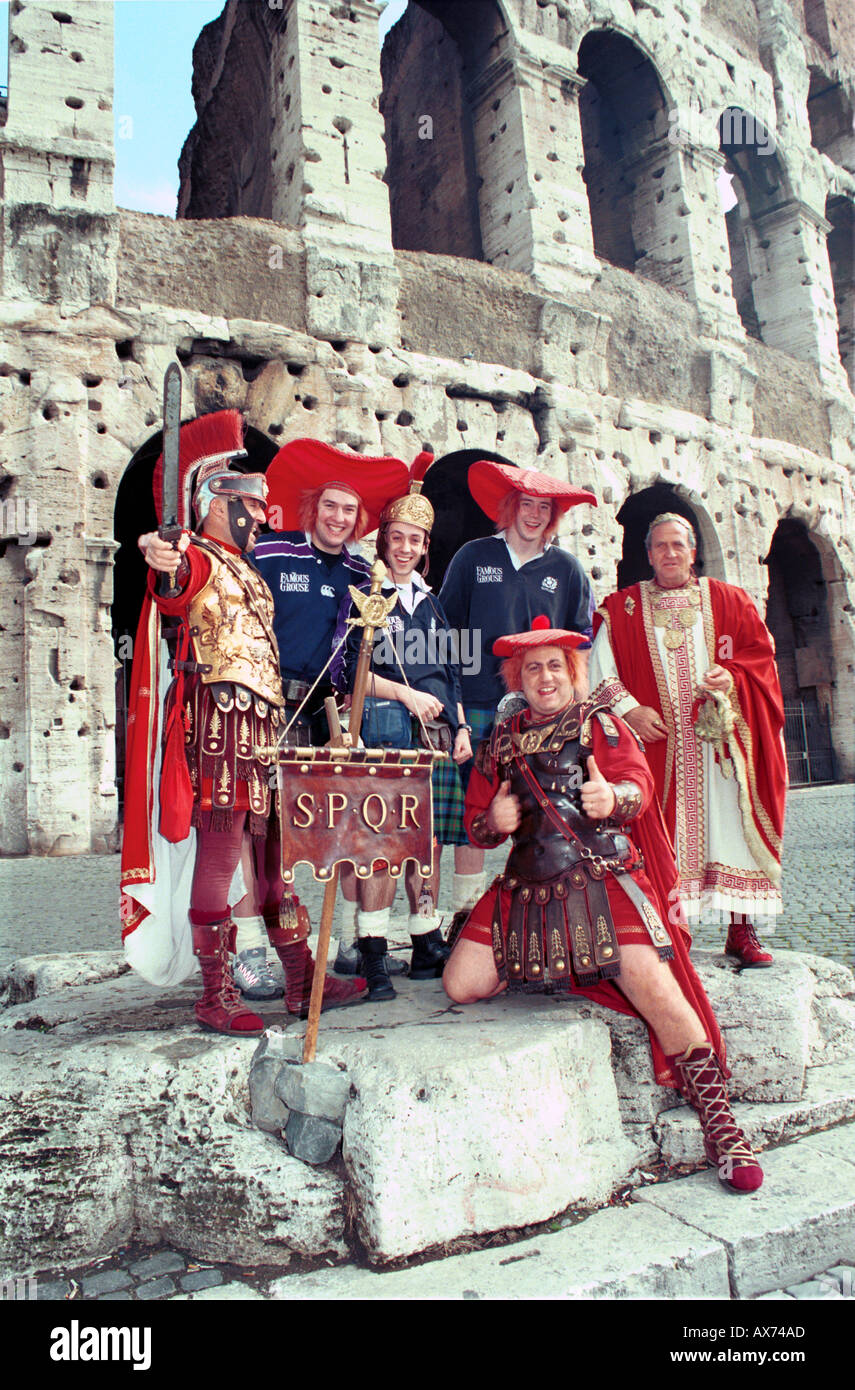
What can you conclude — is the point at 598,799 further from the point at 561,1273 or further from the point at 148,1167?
the point at 148,1167

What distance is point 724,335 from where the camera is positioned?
40.5 feet

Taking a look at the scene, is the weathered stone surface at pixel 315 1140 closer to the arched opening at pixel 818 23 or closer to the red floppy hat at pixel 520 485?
the red floppy hat at pixel 520 485

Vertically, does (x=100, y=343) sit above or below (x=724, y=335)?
below

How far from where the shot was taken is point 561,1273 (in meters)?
1.99

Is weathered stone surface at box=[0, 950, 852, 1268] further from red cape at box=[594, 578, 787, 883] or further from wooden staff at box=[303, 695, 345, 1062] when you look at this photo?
red cape at box=[594, 578, 787, 883]

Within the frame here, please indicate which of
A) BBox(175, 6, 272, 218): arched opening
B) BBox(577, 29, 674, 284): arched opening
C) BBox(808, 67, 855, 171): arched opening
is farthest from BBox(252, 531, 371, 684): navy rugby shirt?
BBox(808, 67, 855, 171): arched opening

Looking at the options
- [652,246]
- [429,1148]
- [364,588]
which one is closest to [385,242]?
[652,246]

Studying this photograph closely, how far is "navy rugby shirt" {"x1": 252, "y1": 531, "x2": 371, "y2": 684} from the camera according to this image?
3.24 metres

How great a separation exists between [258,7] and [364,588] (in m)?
10.4

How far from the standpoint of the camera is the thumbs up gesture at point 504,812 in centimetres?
273

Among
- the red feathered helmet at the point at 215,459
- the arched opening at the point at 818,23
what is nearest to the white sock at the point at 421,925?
the red feathered helmet at the point at 215,459

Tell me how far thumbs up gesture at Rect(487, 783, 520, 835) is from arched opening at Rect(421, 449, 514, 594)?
354 inches

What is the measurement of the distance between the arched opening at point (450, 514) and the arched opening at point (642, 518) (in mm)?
2005
